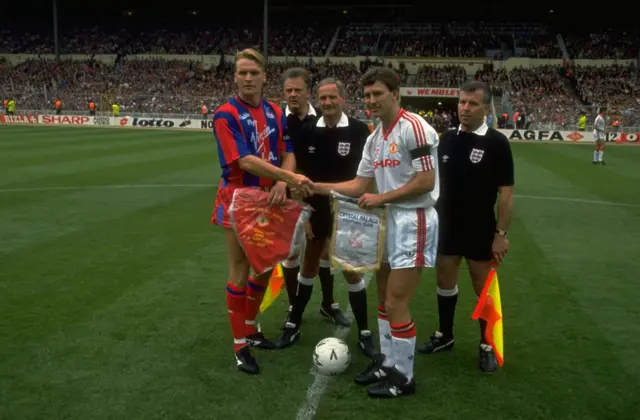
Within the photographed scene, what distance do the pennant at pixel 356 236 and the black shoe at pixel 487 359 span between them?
1.37m

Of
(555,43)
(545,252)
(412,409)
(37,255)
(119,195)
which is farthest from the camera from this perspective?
(555,43)

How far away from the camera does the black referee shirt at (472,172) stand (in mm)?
4484

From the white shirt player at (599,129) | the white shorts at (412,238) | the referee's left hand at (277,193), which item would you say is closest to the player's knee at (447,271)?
the white shorts at (412,238)

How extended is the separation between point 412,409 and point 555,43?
166ft

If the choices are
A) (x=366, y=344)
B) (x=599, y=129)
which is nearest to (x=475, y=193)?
(x=366, y=344)

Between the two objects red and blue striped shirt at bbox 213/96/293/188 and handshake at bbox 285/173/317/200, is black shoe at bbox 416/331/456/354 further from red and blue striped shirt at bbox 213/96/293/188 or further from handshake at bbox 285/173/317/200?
red and blue striped shirt at bbox 213/96/293/188

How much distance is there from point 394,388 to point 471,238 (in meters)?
1.38

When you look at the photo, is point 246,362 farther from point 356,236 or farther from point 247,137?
point 247,137

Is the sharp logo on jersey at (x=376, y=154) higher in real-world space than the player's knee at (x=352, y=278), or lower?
higher

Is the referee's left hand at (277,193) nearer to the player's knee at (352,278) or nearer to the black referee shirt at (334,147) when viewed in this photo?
the black referee shirt at (334,147)

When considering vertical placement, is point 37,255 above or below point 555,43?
below

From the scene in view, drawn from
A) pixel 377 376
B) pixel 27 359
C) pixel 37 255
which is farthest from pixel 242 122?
pixel 37 255

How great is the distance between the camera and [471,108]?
175 inches

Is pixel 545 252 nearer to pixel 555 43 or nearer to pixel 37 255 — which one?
pixel 37 255
